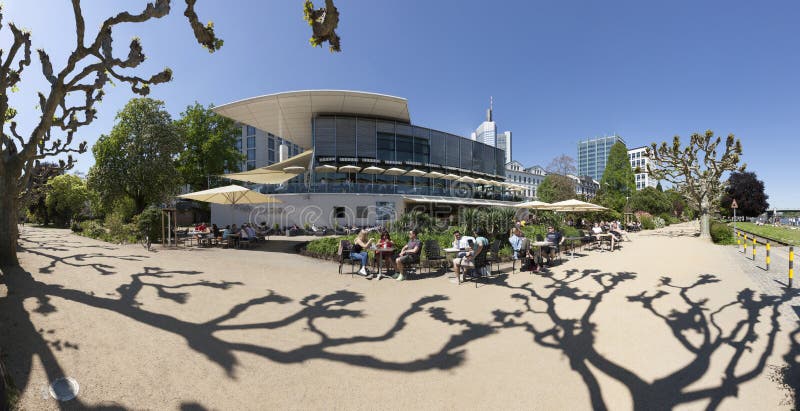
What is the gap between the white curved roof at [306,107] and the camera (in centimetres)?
2556

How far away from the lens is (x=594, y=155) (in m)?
144

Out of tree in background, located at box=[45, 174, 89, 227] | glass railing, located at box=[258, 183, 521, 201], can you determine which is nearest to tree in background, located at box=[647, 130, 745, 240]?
glass railing, located at box=[258, 183, 521, 201]

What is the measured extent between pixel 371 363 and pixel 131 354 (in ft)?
8.61

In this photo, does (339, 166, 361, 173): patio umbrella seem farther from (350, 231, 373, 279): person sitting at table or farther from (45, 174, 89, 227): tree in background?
(45, 174, 89, 227): tree in background

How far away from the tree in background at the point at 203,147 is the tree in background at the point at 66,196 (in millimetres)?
12323

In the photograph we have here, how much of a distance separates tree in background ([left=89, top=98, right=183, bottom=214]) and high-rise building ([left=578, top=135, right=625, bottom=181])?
509 feet

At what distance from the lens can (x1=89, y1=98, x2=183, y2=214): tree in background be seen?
852 inches

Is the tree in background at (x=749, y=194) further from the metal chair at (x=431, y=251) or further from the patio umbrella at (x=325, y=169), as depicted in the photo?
the metal chair at (x=431, y=251)

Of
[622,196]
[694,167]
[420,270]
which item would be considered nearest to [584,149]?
[622,196]

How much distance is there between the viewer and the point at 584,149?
5822 inches

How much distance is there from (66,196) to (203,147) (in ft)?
56.3

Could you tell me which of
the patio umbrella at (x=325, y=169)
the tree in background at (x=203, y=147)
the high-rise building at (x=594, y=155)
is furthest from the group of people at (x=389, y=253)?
the high-rise building at (x=594, y=155)

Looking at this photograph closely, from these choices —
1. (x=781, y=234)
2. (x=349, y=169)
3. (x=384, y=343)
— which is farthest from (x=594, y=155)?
(x=384, y=343)

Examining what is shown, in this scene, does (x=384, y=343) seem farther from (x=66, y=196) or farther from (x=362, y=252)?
(x=66, y=196)
